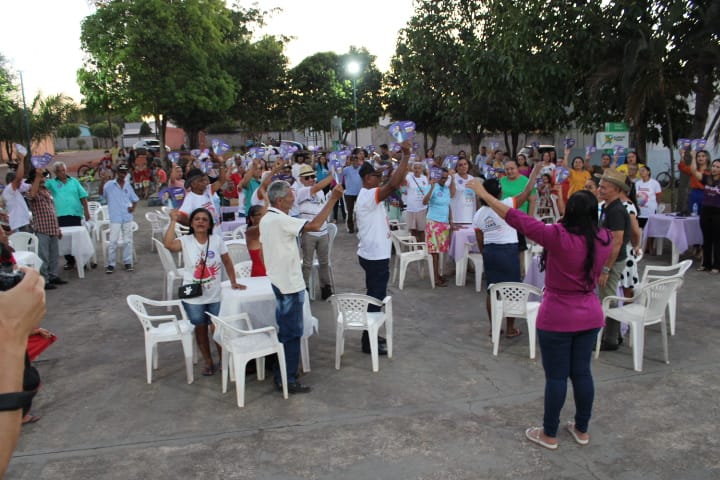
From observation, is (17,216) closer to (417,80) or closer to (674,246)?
(674,246)

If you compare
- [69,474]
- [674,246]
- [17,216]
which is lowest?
[69,474]

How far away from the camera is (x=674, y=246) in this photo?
29.0 ft

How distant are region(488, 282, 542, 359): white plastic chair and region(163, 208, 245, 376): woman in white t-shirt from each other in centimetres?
239

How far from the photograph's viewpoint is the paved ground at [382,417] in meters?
3.69

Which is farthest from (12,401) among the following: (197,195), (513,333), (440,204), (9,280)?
(440,204)

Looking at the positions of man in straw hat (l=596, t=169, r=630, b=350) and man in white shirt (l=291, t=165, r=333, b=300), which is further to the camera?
man in white shirt (l=291, t=165, r=333, b=300)

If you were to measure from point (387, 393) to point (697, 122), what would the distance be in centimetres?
1002

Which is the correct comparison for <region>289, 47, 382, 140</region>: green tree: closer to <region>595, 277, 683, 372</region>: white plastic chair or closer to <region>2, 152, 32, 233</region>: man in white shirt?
<region>2, 152, 32, 233</region>: man in white shirt

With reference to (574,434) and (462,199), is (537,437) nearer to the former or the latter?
(574,434)

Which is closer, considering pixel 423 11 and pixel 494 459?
pixel 494 459

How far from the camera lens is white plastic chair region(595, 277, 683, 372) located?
5.06 m

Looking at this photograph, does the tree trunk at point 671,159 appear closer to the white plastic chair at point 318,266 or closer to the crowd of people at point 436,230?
the crowd of people at point 436,230

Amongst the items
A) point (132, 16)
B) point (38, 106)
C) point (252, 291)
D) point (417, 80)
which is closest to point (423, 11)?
point (417, 80)

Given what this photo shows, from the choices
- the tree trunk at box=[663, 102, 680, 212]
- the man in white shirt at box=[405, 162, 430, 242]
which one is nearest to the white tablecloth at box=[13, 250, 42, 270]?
the man in white shirt at box=[405, 162, 430, 242]
